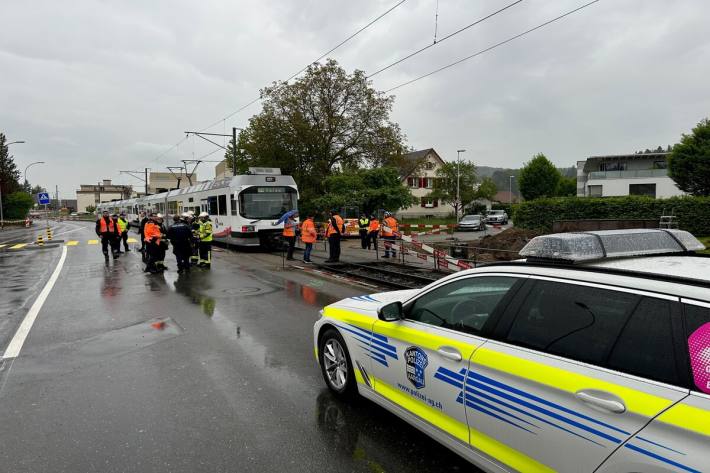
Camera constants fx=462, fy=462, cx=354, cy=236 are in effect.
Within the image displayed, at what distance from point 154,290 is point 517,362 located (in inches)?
369

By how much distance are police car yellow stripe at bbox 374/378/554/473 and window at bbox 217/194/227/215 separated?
16.4 meters

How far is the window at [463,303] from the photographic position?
2.94 m

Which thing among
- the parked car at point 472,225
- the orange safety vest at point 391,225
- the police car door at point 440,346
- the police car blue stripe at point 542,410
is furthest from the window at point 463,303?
the parked car at point 472,225

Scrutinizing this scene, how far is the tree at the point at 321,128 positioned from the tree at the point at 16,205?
151 feet

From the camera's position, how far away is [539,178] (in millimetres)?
58438

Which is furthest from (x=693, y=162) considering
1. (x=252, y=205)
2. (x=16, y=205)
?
(x=16, y=205)

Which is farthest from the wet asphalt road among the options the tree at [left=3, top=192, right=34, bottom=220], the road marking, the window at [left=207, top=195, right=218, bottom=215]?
the tree at [left=3, top=192, right=34, bottom=220]

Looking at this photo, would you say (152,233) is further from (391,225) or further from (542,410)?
(542,410)

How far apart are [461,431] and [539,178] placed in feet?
199

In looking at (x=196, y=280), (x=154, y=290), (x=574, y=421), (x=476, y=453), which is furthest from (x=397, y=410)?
(x=196, y=280)

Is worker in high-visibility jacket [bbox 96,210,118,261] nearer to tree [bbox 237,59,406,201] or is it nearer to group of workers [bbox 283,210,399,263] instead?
group of workers [bbox 283,210,399,263]

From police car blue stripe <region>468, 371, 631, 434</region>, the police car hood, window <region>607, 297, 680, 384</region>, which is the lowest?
police car blue stripe <region>468, 371, 631, 434</region>

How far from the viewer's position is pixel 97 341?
634 centimetres

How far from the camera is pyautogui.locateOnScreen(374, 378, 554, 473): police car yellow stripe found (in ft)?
8.00
